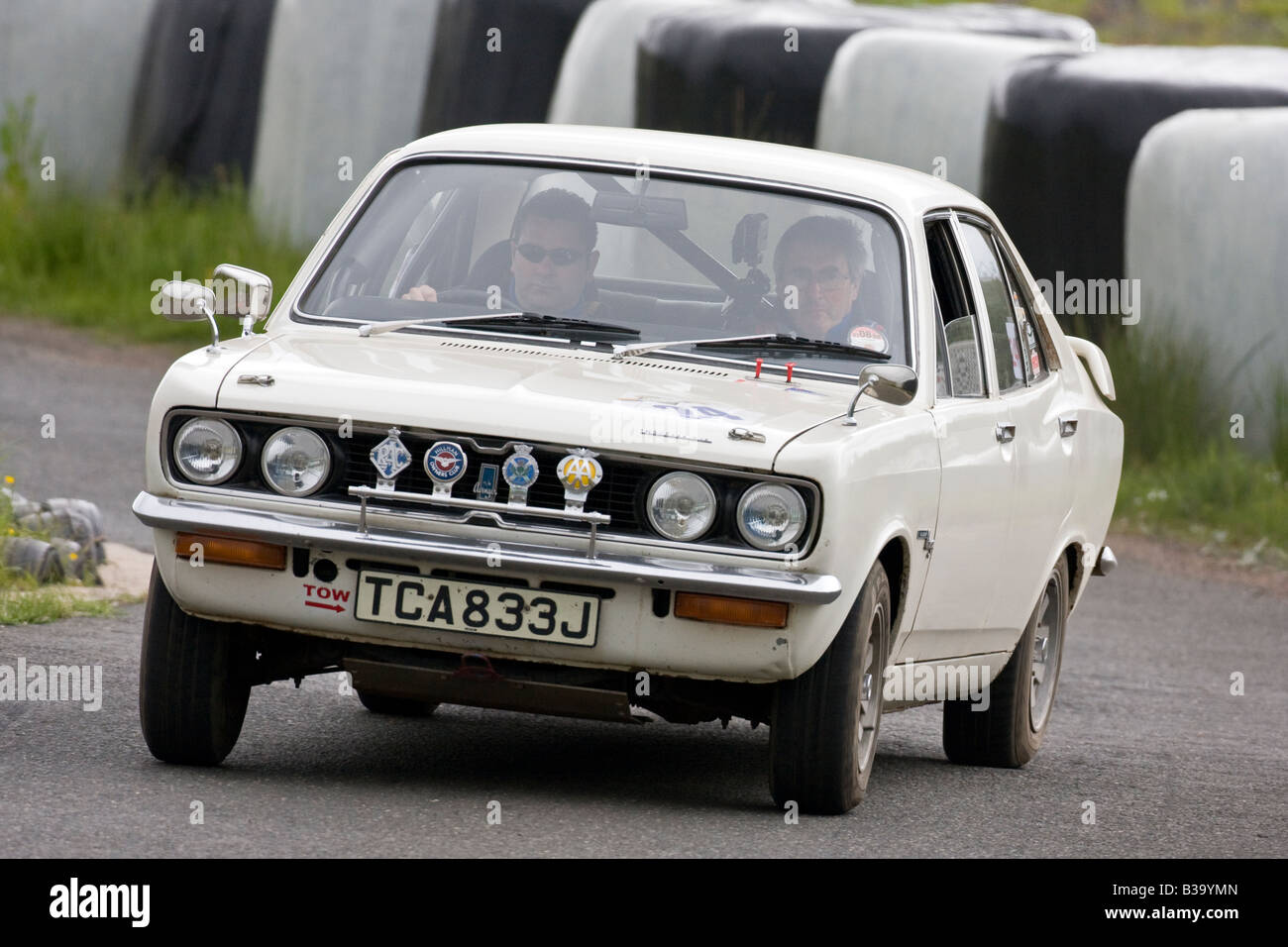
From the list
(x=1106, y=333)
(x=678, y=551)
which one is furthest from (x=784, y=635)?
(x=1106, y=333)

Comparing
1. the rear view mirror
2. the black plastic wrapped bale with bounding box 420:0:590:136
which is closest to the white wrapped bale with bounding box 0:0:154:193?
the black plastic wrapped bale with bounding box 420:0:590:136

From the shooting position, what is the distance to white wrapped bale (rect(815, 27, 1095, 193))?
1583 centimetres

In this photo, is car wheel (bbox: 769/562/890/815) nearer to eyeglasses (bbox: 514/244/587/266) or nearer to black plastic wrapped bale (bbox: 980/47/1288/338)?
eyeglasses (bbox: 514/244/587/266)

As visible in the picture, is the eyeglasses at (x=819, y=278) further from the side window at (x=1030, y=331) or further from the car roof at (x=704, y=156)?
the side window at (x=1030, y=331)

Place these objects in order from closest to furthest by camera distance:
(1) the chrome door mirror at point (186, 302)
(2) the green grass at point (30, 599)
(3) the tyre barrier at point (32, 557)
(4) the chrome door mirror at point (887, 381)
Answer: (4) the chrome door mirror at point (887, 381)
(1) the chrome door mirror at point (186, 302)
(2) the green grass at point (30, 599)
(3) the tyre barrier at point (32, 557)

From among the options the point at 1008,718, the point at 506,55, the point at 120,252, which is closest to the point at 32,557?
the point at 1008,718

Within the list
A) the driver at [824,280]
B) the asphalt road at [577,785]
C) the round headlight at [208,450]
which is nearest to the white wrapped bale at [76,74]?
the asphalt road at [577,785]

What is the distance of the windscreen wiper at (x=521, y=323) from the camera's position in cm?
620

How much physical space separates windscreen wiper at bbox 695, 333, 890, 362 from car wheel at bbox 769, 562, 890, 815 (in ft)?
2.40

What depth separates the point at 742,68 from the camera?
16672 mm

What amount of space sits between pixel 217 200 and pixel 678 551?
15005mm

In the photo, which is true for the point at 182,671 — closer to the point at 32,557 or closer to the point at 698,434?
the point at 698,434

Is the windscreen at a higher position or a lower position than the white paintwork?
higher

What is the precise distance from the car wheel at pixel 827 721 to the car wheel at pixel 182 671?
1.40 meters
